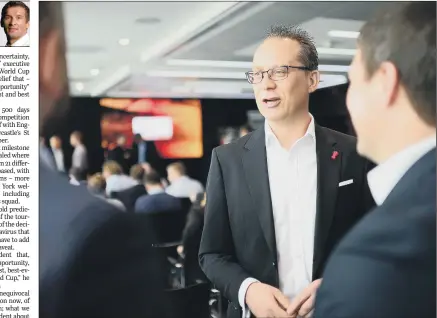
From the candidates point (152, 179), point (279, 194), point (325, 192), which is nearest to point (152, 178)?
point (152, 179)

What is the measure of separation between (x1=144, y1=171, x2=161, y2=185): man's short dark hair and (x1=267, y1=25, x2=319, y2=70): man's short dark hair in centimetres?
45

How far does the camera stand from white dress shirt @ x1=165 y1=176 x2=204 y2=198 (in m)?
1.20

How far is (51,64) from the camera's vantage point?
1.25 metres

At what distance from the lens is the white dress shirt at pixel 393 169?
3.43 feet

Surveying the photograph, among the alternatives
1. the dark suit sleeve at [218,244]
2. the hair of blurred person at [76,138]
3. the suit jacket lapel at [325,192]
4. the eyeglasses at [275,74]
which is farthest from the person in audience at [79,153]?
the suit jacket lapel at [325,192]

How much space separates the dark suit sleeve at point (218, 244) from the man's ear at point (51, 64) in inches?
17.8

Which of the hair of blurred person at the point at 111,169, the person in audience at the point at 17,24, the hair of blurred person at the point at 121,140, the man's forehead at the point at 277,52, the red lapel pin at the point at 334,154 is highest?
the person in audience at the point at 17,24

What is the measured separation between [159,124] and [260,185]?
1.00 feet

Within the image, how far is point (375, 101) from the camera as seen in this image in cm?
110

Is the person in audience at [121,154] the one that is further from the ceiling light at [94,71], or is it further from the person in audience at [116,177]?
the ceiling light at [94,71]

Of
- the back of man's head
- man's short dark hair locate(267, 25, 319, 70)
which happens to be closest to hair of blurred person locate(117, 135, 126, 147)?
the back of man's head

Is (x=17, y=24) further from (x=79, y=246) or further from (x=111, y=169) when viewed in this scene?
(x=79, y=246)

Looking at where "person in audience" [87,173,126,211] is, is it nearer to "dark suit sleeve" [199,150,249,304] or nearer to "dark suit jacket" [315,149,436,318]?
"dark suit sleeve" [199,150,249,304]

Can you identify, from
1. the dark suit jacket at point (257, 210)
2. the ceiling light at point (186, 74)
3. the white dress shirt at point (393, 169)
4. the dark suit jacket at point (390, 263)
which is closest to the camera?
the dark suit jacket at point (390, 263)
